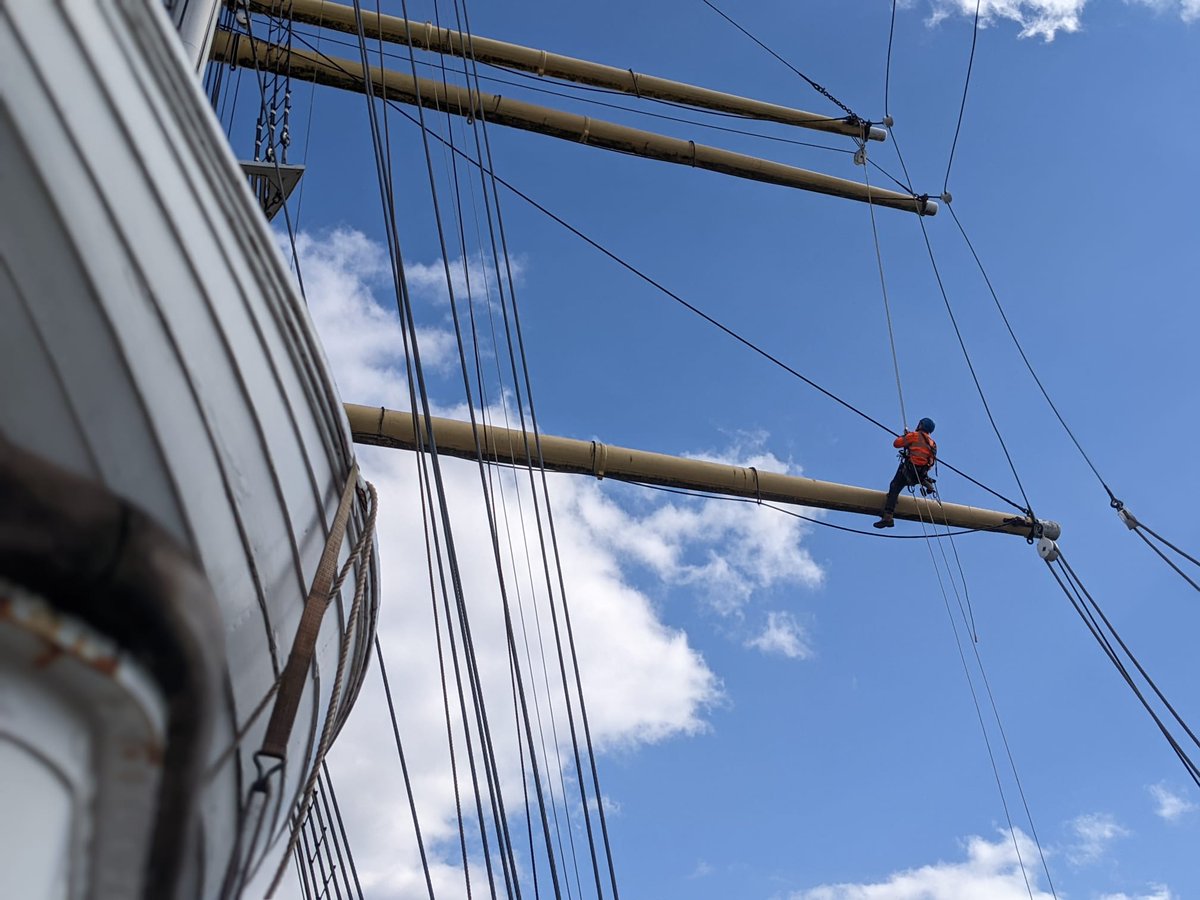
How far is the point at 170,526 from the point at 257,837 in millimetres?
923

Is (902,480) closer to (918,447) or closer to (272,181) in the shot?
(918,447)

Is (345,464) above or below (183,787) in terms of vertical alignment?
above

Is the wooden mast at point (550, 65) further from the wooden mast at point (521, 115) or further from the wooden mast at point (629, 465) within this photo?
the wooden mast at point (629, 465)

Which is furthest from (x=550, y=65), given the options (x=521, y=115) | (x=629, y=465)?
(x=629, y=465)

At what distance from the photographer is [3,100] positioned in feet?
5.00

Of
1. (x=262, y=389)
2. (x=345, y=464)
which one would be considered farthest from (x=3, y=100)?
(x=345, y=464)

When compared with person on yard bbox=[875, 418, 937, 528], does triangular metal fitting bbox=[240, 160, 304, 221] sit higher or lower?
lower

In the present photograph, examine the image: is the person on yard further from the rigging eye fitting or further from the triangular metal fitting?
the triangular metal fitting

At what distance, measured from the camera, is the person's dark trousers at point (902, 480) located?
1077cm

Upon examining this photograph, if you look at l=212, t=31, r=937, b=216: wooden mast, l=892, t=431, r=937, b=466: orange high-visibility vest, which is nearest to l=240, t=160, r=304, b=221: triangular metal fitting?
l=212, t=31, r=937, b=216: wooden mast

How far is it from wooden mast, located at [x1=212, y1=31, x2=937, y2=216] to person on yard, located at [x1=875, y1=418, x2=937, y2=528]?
4.09m

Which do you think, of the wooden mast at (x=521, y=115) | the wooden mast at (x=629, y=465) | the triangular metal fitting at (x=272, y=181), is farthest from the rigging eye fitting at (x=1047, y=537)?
the triangular metal fitting at (x=272, y=181)

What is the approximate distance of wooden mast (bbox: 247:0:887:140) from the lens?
1125cm

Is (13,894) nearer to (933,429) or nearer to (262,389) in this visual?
(262,389)
